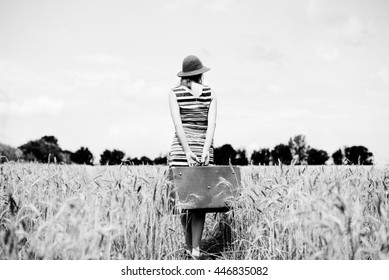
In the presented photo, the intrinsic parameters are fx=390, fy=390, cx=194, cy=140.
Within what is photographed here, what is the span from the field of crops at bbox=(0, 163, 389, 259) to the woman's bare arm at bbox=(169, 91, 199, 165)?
0.28 m

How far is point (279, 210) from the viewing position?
310cm

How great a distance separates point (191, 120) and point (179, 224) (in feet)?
2.98

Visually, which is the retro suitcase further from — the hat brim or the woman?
the hat brim

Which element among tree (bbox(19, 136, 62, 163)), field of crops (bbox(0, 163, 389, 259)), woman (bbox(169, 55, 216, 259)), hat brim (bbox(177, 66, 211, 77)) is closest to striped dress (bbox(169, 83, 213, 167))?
woman (bbox(169, 55, 216, 259))

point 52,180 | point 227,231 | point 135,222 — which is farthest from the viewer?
point 52,180

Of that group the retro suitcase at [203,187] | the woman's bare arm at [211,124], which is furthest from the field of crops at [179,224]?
the woman's bare arm at [211,124]

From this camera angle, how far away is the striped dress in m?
3.28

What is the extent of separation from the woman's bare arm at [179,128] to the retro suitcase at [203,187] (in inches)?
8.4

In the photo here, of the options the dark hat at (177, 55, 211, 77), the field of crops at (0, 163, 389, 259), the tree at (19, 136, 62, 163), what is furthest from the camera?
the tree at (19, 136, 62, 163)

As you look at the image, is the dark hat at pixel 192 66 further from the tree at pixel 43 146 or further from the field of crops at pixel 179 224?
the tree at pixel 43 146

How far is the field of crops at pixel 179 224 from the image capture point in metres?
2.13
